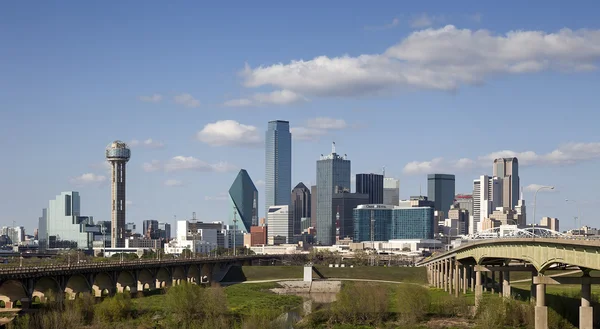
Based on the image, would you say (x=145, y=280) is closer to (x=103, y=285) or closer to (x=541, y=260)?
(x=103, y=285)

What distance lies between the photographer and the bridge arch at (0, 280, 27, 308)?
11077cm

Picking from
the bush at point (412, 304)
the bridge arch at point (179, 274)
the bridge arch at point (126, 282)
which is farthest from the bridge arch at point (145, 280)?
the bush at point (412, 304)

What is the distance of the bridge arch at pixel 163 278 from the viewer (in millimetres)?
169575

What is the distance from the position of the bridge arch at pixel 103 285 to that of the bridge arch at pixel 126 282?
527 cm

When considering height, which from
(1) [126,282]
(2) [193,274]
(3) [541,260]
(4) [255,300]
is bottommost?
(4) [255,300]

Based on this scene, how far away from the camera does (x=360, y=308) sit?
347 feet

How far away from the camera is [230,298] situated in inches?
5482

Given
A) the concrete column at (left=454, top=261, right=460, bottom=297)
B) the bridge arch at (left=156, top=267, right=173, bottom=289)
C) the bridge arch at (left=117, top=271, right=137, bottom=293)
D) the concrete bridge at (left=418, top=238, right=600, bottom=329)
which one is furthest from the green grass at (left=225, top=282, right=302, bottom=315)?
the concrete bridge at (left=418, top=238, right=600, bottom=329)

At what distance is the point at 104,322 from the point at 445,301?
140ft

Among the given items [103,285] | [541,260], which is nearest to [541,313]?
[541,260]

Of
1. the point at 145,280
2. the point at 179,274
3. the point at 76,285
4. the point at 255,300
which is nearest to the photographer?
the point at 76,285

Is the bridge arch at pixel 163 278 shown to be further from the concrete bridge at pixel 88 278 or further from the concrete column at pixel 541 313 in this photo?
the concrete column at pixel 541 313

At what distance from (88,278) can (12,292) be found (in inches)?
843

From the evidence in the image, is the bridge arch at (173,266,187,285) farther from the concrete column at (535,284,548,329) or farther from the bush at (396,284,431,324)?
the concrete column at (535,284,548,329)
